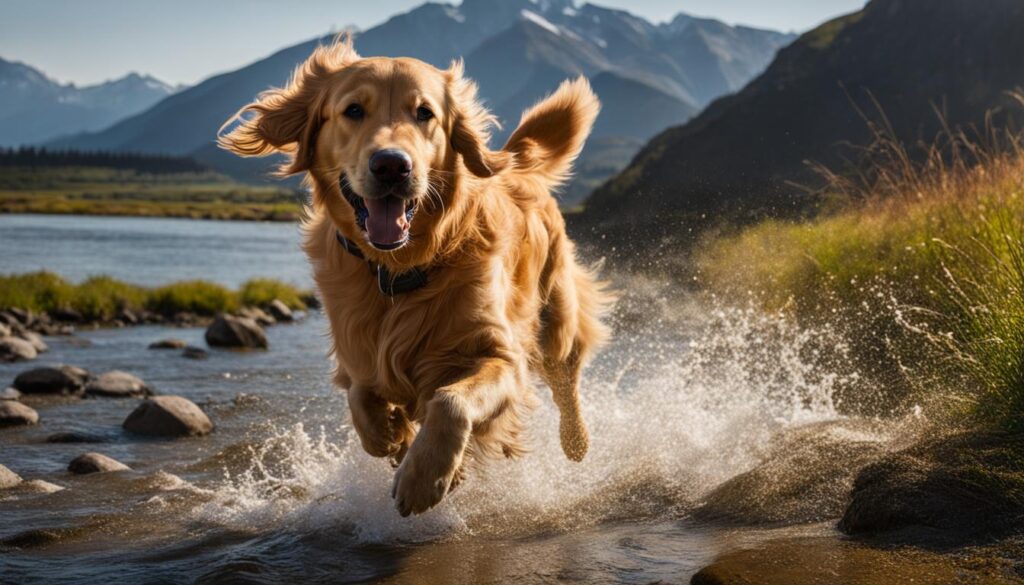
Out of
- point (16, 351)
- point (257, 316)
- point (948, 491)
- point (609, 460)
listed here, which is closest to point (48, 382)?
point (16, 351)

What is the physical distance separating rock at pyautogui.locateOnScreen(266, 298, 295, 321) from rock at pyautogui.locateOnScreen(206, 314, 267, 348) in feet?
12.9

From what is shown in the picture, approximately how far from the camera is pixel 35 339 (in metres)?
13.1

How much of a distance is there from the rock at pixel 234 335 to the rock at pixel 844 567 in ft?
35.9

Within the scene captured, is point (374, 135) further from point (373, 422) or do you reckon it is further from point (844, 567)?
point (844, 567)

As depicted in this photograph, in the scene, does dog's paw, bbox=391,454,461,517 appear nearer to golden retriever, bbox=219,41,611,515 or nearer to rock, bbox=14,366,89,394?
golden retriever, bbox=219,41,611,515

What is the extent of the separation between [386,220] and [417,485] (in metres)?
1.18

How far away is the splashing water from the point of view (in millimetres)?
5121

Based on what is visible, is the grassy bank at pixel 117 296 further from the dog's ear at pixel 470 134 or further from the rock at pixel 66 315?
the dog's ear at pixel 470 134

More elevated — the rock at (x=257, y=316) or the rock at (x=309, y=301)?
the rock at (x=257, y=316)

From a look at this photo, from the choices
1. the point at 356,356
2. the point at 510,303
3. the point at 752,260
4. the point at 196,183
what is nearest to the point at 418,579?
the point at 356,356

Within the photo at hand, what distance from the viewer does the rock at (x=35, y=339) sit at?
41.5 feet

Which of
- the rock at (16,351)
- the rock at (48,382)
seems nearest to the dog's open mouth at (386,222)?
the rock at (48,382)

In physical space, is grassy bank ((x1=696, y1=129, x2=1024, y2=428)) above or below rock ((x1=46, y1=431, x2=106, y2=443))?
above

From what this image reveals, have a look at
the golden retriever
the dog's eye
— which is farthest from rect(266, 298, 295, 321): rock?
the dog's eye
